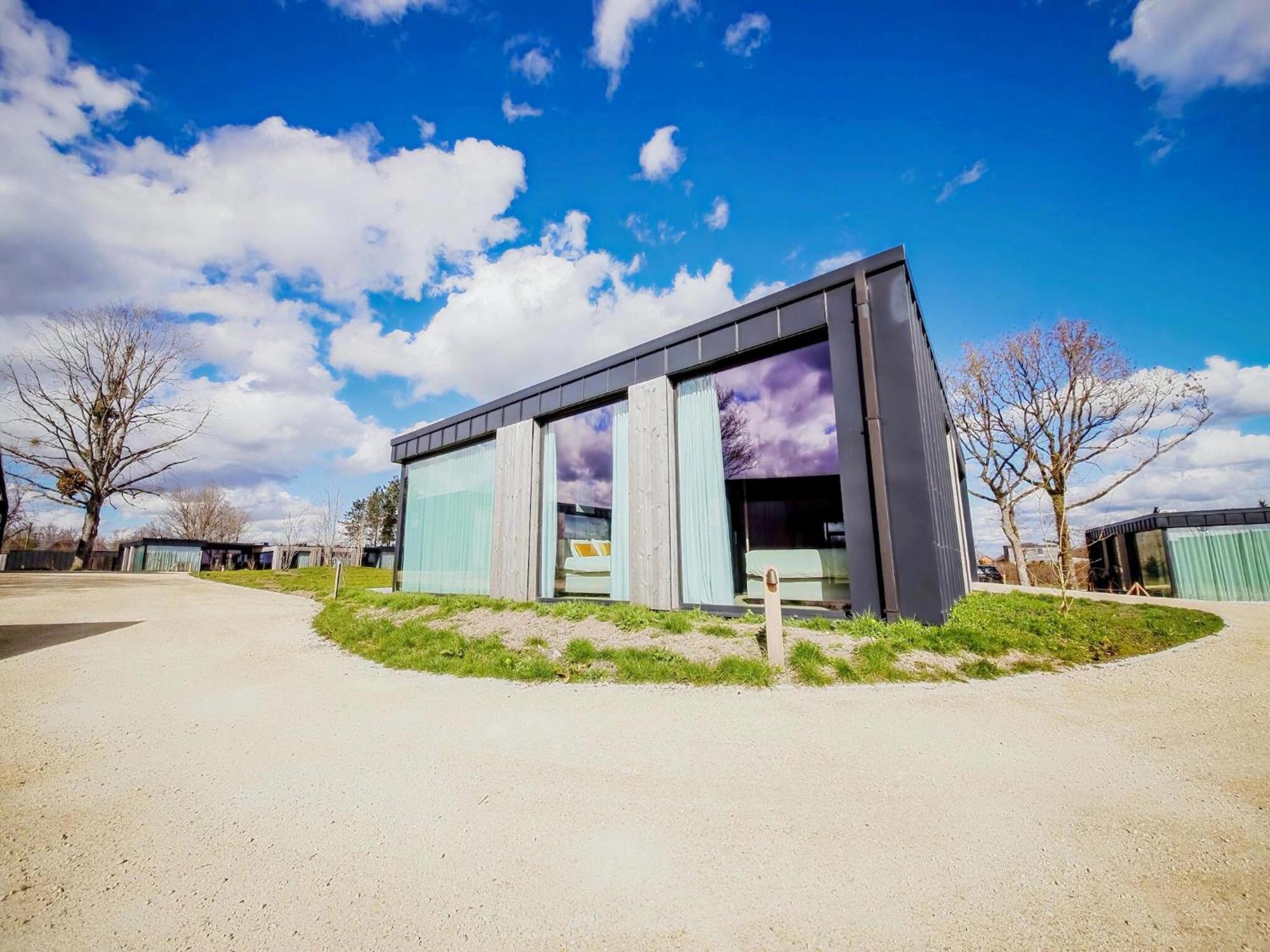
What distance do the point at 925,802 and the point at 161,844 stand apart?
10.5 feet

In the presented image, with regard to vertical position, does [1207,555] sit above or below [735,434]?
below

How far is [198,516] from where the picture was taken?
50375 millimetres

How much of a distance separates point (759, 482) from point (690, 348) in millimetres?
2226

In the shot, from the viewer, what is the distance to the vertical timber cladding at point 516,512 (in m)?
9.41

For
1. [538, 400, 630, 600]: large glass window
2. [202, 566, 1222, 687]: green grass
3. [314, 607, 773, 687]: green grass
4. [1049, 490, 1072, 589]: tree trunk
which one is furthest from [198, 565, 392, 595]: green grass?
[1049, 490, 1072, 589]: tree trunk

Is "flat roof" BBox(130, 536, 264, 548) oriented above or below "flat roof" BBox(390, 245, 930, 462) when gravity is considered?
below

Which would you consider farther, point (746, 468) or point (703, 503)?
point (746, 468)

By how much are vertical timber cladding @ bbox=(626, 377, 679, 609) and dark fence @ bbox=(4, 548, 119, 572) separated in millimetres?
43605

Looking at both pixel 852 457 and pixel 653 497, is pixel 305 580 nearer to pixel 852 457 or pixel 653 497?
pixel 653 497

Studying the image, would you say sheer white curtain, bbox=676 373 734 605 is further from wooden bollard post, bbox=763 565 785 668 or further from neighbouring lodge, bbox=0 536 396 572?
neighbouring lodge, bbox=0 536 396 572

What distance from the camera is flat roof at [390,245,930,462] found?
645cm

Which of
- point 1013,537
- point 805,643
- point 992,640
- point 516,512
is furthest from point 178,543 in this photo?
point 1013,537

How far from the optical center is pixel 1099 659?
4.84 metres

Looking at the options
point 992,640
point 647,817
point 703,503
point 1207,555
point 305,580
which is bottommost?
point 647,817
